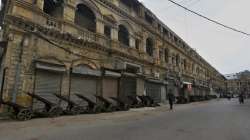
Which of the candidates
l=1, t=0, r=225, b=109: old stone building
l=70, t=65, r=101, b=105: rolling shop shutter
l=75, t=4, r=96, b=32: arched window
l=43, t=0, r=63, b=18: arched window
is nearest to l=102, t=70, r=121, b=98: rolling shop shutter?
l=1, t=0, r=225, b=109: old stone building

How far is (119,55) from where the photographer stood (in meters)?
17.2

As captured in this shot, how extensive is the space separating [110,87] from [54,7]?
689cm

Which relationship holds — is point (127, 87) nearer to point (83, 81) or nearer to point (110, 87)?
point (110, 87)

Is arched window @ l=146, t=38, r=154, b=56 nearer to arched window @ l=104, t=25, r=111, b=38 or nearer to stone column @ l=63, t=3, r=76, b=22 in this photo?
arched window @ l=104, t=25, r=111, b=38

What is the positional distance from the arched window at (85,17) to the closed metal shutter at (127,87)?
494 cm

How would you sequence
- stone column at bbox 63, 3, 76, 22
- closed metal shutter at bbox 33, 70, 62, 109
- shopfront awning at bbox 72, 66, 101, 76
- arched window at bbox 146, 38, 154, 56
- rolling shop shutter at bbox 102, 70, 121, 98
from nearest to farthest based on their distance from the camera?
closed metal shutter at bbox 33, 70, 62, 109
shopfront awning at bbox 72, 66, 101, 76
stone column at bbox 63, 3, 76, 22
rolling shop shutter at bbox 102, 70, 121, 98
arched window at bbox 146, 38, 154, 56

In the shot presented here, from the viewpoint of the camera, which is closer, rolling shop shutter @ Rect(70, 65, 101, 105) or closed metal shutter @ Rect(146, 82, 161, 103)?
rolling shop shutter @ Rect(70, 65, 101, 105)

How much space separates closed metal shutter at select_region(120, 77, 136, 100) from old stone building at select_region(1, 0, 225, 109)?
82mm

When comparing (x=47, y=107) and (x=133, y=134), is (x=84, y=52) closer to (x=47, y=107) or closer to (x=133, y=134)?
(x=47, y=107)

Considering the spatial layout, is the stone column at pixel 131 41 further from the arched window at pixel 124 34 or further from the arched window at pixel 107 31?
the arched window at pixel 107 31

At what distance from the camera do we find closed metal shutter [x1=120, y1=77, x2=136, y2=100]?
1711cm

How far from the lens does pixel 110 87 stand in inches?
624

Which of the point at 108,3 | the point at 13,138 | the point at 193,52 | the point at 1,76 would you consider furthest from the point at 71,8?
the point at 193,52

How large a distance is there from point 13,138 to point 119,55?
1220cm
